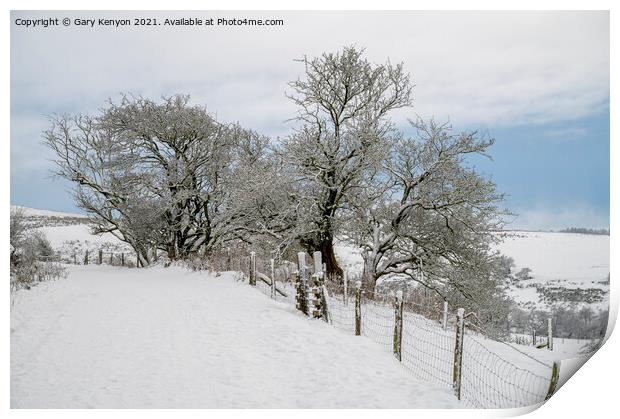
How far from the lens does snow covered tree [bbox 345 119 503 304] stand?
37.2 feet

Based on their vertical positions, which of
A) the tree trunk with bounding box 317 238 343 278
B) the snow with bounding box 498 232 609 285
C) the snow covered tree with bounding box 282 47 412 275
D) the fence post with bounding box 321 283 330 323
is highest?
the snow covered tree with bounding box 282 47 412 275

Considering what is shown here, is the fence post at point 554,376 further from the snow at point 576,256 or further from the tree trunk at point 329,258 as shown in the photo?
the tree trunk at point 329,258

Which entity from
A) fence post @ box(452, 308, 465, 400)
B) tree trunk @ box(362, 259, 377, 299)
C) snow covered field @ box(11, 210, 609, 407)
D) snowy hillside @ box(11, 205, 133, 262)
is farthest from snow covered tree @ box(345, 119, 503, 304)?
snowy hillside @ box(11, 205, 133, 262)

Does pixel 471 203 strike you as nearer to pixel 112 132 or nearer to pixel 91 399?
pixel 91 399

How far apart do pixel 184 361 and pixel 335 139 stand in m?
6.71

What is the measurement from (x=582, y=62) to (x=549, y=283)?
2.72 meters

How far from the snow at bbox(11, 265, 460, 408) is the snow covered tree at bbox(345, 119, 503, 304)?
4.23 metres

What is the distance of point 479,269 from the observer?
1258 centimetres

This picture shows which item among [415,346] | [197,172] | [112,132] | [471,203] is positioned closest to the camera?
[415,346]

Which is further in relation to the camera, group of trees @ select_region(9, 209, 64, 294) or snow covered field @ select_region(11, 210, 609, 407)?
group of trees @ select_region(9, 209, 64, 294)

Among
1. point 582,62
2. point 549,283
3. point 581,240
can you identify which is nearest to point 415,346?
point 549,283

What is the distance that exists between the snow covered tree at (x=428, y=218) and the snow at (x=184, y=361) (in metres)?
4.23

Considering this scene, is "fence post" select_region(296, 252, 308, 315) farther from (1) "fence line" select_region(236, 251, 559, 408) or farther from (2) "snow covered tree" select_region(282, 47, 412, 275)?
(2) "snow covered tree" select_region(282, 47, 412, 275)

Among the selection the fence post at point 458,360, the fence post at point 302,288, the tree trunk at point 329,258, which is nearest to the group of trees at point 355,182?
the tree trunk at point 329,258
